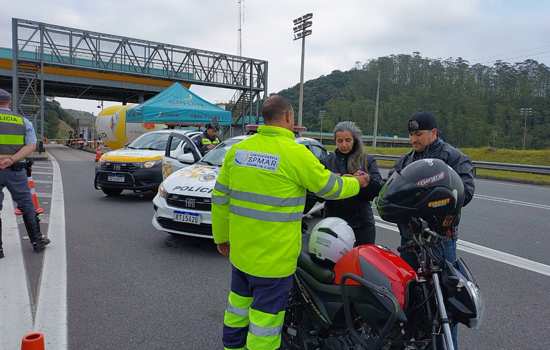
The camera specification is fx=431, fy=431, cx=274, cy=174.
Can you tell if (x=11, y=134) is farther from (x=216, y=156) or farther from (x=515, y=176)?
(x=515, y=176)

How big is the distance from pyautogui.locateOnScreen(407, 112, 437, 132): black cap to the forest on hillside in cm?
6629

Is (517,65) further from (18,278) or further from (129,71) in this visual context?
(18,278)

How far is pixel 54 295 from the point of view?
13.8ft

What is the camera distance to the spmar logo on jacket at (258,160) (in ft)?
8.03

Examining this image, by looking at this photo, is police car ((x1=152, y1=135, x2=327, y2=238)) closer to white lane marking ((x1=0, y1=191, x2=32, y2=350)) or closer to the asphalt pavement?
the asphalt pavement

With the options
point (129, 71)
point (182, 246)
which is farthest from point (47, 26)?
point (182, 246)

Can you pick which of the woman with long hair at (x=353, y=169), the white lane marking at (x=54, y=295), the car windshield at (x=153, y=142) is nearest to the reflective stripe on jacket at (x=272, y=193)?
the woman with long hair at (x=353, y=169)

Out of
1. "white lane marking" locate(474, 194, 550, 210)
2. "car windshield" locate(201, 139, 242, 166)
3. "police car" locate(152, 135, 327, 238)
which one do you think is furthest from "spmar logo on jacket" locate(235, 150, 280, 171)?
"white lane marking" locate(474, 194, 550, 210)

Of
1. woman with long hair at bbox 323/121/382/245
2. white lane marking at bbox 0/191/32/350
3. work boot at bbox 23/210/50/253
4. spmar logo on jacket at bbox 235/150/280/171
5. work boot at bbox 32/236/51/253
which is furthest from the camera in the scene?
work boot at bbox 32/236/51/253

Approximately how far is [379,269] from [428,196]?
0.48 metres

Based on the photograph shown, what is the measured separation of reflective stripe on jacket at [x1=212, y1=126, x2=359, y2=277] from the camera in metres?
2.45

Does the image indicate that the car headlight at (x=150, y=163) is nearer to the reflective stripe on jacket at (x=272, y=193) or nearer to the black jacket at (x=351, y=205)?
the black jacket at (x=351, y=205)

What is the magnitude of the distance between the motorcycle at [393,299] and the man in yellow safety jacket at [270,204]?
0.25 m

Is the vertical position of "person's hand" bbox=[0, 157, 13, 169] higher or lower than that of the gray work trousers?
higher
